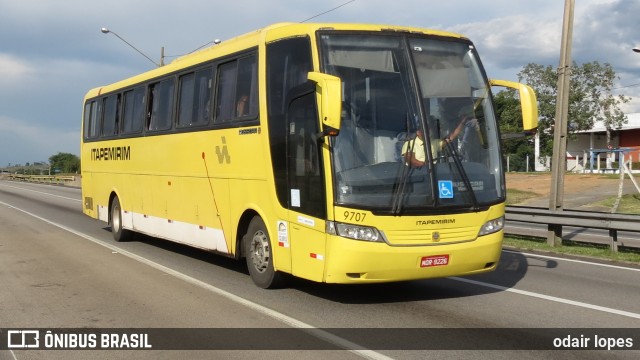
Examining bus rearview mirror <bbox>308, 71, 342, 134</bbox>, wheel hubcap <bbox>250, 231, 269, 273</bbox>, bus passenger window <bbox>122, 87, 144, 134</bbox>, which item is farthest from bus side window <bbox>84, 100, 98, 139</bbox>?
bus rearview mirror <bbox>308, 71, 342, 134</bbox>

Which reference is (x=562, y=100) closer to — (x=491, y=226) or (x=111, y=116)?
(x=491, y=226)

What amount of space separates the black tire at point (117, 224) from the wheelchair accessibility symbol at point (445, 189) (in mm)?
8757

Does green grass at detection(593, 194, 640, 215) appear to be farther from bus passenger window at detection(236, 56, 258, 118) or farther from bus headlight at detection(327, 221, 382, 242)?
bus headlight at detection(327, 221, 382, 242)

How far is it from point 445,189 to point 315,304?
2029mm

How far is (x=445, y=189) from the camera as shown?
23.3ft

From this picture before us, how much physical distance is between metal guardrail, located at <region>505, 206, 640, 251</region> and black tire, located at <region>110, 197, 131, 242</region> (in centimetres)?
867

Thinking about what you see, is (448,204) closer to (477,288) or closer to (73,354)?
(477,288)

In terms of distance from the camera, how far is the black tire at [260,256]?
26.7 ft

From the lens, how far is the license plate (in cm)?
697

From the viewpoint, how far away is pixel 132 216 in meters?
13.3

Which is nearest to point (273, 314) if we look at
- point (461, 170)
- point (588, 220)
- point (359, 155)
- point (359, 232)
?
point (359, 232)

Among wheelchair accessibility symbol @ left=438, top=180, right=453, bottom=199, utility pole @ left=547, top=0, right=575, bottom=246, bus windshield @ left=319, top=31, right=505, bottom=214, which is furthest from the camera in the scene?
utility pole @ left=547, top=0, right=575, bottom=246

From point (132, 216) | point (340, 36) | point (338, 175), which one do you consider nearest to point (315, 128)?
point (338, 175)

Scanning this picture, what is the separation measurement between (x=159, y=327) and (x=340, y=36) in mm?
3745
